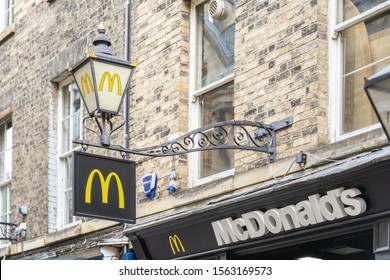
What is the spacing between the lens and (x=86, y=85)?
337 inches

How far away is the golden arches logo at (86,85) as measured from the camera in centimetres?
847

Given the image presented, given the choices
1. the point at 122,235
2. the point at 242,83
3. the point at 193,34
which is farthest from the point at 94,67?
the point at 122,235

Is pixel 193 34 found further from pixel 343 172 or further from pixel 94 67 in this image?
pixel 343 172

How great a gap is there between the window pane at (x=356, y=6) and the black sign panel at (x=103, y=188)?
2.48 metres

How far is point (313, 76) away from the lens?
840 centimetres

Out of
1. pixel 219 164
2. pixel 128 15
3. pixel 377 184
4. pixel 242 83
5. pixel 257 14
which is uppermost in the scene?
pixel 128 15

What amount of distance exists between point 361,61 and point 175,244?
2857 millimetres

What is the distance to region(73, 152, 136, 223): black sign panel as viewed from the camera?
895cm

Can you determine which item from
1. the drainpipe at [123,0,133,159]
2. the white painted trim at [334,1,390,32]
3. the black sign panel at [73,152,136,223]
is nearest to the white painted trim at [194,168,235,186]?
the black sign panel at [73,152,136,223]

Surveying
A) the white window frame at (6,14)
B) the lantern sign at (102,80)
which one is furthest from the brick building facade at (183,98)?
the lantern sign at (102,80)

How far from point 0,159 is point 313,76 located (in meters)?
7.30

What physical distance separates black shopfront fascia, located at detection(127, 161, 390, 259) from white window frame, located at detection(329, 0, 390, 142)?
62 centimetres

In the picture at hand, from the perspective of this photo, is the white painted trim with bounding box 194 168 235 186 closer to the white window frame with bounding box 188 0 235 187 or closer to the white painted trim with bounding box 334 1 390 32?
the white window frame with bounding box 188 0 235 187

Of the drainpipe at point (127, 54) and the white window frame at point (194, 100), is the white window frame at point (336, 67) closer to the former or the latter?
the white window frame at point (194, 100)
